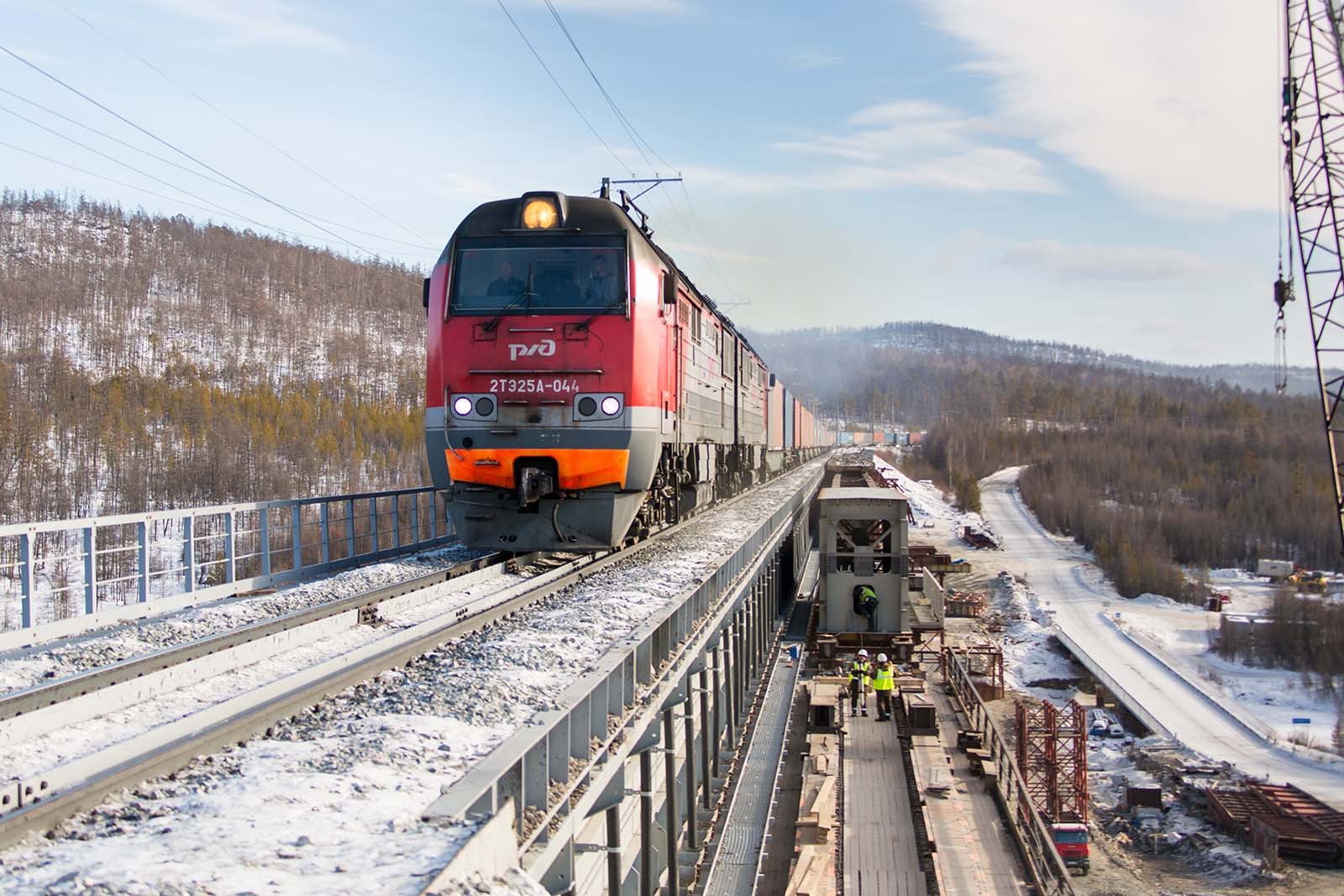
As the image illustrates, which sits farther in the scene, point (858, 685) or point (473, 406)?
point (858, 685)

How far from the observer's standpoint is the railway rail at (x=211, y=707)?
14.6ft

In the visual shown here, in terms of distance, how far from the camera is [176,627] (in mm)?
9148

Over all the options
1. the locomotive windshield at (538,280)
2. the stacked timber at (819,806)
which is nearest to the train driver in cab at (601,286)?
the locomotive windshield at (538,280)

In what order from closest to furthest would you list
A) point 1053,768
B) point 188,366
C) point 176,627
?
point 176,627 < point 1053,768 < point 188,366

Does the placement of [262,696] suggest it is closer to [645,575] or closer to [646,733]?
[646,733]

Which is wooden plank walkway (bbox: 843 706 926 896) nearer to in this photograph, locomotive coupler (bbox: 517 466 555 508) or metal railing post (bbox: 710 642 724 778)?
metal railing post (bbox: 710 642 724 778)

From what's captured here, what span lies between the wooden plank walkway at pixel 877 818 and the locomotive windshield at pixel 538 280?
8.53 m

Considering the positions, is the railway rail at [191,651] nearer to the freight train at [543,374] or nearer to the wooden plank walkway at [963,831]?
the freight train at [543,374]

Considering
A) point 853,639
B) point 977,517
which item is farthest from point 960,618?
point 977,517

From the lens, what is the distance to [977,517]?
302ft

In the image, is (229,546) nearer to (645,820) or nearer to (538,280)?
(538,280)

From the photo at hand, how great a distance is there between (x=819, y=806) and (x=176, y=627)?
33.2ft

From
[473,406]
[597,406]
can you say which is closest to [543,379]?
[597,406]

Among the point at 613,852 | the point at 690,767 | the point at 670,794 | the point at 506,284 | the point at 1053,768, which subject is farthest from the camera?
the point at 1053,768
